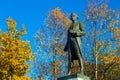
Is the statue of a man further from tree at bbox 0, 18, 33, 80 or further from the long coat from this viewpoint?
tree at bbox 0, 18, 33, 80

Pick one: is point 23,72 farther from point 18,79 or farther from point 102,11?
point 102,11

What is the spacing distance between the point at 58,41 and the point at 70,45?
16383 mm

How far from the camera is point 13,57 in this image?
2397cm

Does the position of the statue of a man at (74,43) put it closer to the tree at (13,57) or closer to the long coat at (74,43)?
the long coat at (74,43)

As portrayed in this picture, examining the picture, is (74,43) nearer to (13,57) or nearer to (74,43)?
(74,43)

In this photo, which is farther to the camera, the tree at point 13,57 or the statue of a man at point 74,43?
the tree at point 13,57

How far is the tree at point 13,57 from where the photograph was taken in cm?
2392

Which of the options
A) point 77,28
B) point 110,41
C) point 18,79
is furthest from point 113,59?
point 77,28

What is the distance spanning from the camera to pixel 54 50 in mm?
30250

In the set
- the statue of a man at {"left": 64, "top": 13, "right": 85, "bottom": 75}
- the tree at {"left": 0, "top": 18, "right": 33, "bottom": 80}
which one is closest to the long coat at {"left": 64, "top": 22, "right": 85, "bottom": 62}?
the statue of a man at {"left": 64, "top": 13, "right": 85, "bottom": 75}

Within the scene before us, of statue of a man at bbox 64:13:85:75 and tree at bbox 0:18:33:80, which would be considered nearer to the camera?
statue of a man at bbox 64:13:85:75

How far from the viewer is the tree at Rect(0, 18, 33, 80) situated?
23.9 metres

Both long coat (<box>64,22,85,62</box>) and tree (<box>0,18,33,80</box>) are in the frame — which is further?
tree (<box>0,18,33,80</box>)

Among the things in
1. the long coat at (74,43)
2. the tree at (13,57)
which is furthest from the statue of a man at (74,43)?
the tree at (13,57)
